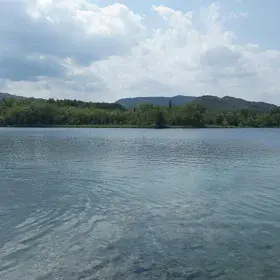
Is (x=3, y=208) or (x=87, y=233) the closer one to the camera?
(x=87, y=233)

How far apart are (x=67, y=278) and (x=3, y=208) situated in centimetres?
1163

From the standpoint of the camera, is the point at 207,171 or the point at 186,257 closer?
the point at 186,257

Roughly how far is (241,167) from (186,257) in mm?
32762

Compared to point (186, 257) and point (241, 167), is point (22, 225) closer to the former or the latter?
point (186, 257)

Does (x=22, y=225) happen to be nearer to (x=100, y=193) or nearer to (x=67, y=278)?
(x=67, y=278)

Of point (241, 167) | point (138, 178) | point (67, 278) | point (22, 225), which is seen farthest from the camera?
point (241, 167)

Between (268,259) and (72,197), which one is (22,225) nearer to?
(72,197)

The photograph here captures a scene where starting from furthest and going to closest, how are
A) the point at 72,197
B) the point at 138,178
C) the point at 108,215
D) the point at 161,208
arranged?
the point at 138,178, the point at 72,197, the point at 161,208, the point at 108,215

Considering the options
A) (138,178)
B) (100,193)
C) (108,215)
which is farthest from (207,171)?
(108,215)

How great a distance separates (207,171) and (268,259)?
88.0ft

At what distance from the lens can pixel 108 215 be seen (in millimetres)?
22000

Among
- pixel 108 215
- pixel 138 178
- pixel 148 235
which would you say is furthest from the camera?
pixel 138 178

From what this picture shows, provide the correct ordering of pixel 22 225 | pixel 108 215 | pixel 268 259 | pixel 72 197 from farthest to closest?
pixel 72 197 → pixel 108 215 → pixel 22 225 → pixel 268 259

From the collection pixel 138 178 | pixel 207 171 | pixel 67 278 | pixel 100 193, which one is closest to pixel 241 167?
pixel 207 171
